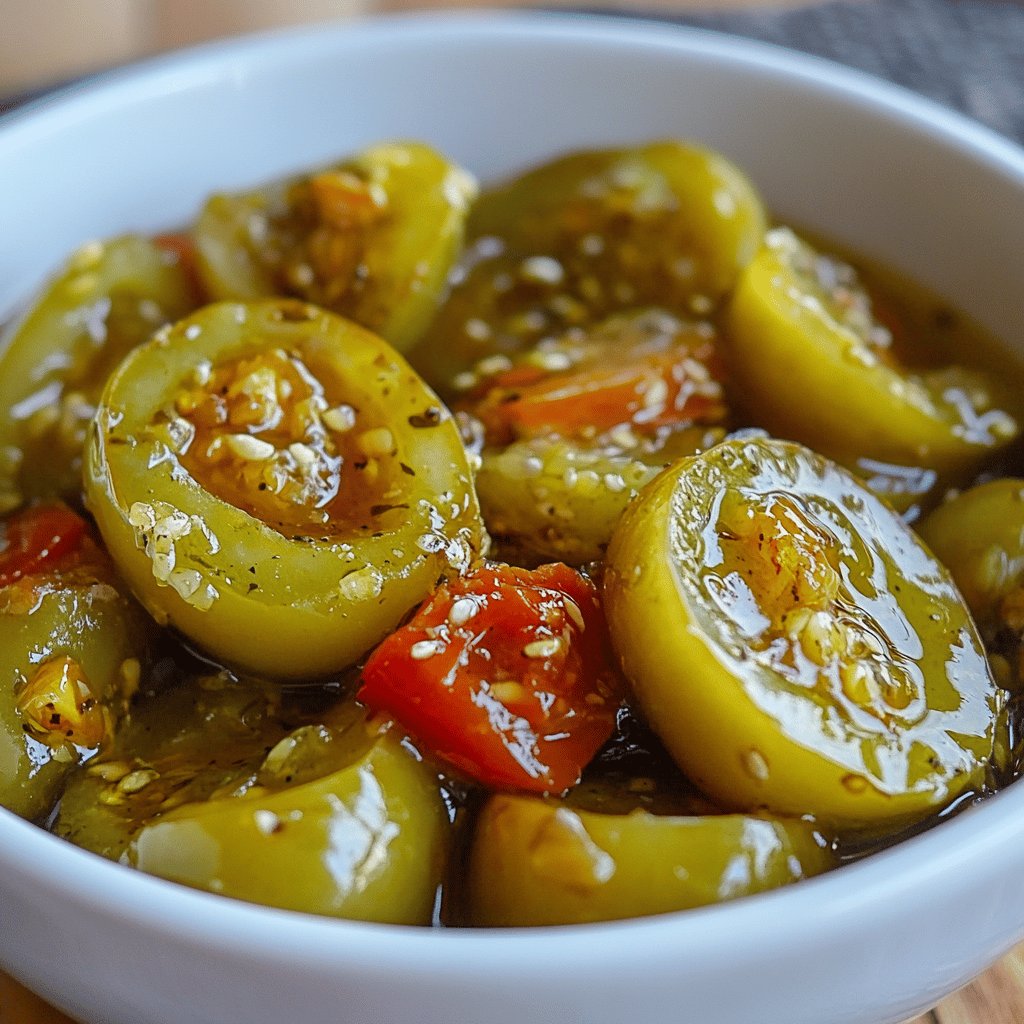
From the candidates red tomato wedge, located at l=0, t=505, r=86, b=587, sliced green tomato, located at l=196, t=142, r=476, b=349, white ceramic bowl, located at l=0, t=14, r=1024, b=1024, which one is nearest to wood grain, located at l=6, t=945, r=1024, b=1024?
white ceramic bowl, located at l=0, t=14, r=1024, b=1024

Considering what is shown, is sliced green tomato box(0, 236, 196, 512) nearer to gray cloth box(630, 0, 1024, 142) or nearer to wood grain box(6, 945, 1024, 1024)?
wood grain box(6, 945, 1024, 1024)

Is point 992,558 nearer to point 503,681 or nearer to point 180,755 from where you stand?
point 503,681

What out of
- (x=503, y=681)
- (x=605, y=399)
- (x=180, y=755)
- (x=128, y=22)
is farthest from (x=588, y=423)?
(x=128, y=22)

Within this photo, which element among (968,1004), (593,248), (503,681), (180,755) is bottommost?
(968,1004)

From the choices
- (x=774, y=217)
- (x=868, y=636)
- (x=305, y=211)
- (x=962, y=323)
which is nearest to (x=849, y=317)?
(x=962, y=323)

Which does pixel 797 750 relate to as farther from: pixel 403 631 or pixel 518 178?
pixel 518 178

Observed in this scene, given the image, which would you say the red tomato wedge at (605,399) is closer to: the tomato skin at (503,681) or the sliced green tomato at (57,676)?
the tomato skin at (503,681)
